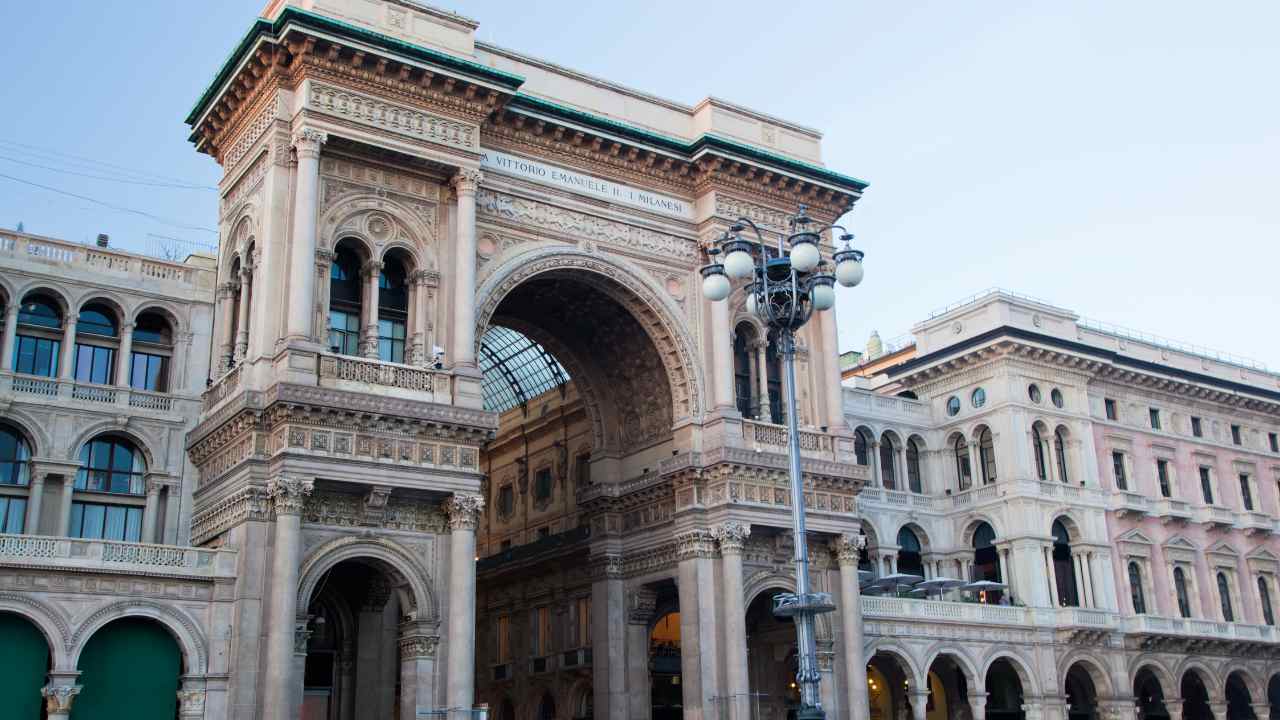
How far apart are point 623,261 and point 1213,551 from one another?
1378 inches

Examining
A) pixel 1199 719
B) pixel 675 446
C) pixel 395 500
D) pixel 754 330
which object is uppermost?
pixel 754 330

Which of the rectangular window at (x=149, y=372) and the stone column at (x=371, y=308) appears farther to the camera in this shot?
the rectangular window at (x=149, y=372)

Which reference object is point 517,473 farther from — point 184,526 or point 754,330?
point 184,526

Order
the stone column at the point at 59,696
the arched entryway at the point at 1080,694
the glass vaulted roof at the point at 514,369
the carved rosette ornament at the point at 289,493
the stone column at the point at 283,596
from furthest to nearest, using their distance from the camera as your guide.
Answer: the arched entryway at the point at 1080,694
the glass vaulted roof at the point at 514,369
the carved rosette ornament at the point at 289,493
the stone column at the point at 283,596
the stone column at the point at 59,696

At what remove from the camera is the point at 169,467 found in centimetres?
3703

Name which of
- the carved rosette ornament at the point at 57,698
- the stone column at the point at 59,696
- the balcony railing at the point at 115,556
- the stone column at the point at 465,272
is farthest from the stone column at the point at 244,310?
the carved rosette ornament at the point at 57,698

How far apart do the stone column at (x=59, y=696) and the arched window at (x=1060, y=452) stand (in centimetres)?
4002

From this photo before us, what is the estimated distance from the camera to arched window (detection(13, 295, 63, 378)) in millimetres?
36438

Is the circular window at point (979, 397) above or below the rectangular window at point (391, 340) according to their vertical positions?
above

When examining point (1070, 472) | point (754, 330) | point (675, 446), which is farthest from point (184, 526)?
point (1070, 472)

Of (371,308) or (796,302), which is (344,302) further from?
(796,302)

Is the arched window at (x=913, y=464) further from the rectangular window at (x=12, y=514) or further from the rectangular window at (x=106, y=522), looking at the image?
the rectangular window at (x=12, y=514)

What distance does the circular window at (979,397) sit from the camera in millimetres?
56969

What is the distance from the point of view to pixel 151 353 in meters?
38.4
